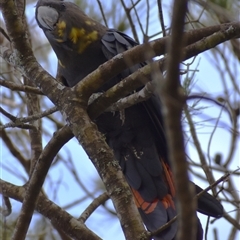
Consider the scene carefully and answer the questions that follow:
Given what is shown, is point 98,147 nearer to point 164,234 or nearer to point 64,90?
point 64,90

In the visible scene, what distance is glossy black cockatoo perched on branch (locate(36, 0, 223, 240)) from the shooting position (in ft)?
6.63

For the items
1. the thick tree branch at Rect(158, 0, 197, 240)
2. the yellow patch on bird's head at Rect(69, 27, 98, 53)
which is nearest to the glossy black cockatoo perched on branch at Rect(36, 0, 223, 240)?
the yellow patch on bird's head at Rect(69, 27, 98, 53)

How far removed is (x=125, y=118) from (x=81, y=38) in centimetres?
41

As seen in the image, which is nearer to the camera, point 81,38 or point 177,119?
point 177,119

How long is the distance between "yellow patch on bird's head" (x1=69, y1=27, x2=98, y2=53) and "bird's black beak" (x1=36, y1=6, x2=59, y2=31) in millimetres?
95

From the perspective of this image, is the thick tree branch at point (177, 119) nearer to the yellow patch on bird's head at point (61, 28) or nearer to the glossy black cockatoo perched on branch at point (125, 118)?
the glossy black cockatoo perched on branch at point (125, 118)

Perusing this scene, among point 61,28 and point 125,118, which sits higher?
point 61,28

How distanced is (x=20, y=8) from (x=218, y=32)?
1.02 meters

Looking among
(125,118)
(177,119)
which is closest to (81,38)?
(125,118)

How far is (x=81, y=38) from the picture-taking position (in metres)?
2.09

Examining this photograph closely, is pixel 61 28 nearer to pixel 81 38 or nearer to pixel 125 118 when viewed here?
pixel 81 38

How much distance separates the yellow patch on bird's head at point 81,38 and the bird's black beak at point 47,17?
0.10 meters

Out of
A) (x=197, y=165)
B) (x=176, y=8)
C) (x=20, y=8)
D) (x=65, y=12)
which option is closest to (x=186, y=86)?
(x=197, y=165)

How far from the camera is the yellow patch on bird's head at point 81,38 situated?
6.82 feet
